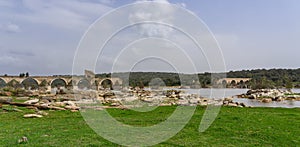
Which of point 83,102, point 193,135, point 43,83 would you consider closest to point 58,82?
point 43,83

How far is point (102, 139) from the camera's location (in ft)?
35.6

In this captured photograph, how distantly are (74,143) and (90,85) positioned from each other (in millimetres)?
43303

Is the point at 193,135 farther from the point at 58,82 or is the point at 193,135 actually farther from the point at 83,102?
the point at 58,82

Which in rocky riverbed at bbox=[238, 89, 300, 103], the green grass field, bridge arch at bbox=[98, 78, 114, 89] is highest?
bridge arch at bbox=[98, 78, 114, 89]

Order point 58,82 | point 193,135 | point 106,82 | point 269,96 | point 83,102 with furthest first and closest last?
point 58,82
point 106,82
point 269,96
point 83,102
point 193,135

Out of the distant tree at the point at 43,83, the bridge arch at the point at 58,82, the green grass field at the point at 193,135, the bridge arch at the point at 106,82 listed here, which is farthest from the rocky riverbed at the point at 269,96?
the distant tree at the point at 43,83

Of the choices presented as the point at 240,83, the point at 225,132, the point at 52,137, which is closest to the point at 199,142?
the point at 225,132

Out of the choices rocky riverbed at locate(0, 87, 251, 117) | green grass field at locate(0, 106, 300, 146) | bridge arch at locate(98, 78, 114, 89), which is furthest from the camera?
bridge arch at locate(98, 78, 114, 89)

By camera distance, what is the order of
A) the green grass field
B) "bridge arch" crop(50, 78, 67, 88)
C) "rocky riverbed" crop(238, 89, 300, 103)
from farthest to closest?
1. "bridge arch" crop(50, 78, 67, 88)
2. "rocky riverbed" crop(238, 89, 300, 103)
3. the green grass field

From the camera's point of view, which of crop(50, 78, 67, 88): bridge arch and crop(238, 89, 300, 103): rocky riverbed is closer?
crop(238, 89, 300, 103): rocky riverbed

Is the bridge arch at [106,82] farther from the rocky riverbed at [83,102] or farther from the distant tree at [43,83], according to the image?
the rocky riverbed at [83,102]

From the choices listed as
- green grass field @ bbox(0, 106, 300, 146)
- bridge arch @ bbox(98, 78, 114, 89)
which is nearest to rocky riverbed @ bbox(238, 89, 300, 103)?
bridge arch @ bbox(98, 78, 114, 89)

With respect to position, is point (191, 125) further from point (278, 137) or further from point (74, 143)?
point (74, 143)

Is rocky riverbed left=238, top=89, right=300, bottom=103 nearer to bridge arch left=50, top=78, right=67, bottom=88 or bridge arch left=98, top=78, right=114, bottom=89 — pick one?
bridge arch left=98, top=78, right=114, bottom=89
